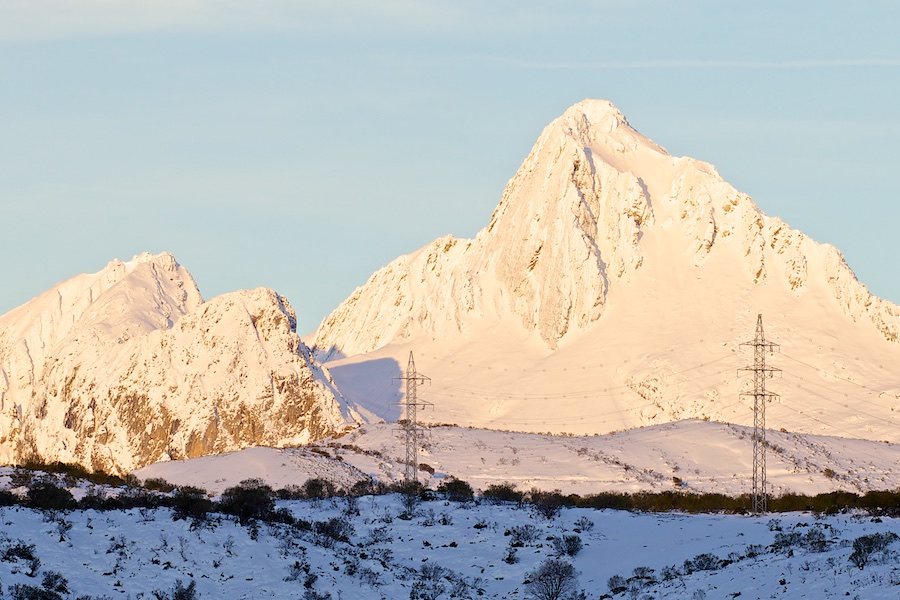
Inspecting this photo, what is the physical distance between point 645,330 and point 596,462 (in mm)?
75043

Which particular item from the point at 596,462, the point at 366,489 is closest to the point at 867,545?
the point at 366,489

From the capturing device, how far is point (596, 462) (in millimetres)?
107812

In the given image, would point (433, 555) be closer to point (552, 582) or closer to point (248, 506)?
point (248, 506)

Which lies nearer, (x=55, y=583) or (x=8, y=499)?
(x=55, y=583)

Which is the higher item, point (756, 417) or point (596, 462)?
point (756, 417)

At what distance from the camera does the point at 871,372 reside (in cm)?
16725

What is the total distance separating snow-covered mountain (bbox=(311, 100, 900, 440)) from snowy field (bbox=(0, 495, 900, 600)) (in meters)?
91.4

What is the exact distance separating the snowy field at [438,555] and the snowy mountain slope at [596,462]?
3329 cm

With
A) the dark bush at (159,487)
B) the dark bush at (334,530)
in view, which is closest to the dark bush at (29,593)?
the dark bush at (334,530)

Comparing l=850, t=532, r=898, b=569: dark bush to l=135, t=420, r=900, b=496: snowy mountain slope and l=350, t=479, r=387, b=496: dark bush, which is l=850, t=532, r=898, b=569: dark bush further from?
l=135, t=420, r=900, b=496: snowy mountain slope

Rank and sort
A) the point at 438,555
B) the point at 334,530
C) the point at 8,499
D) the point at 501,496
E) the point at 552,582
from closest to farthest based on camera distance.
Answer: the point at 552,582 < the point at 8,499 < the point at 438,555 < the point at 334,530 < the point at 501,496

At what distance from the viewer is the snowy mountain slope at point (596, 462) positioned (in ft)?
328

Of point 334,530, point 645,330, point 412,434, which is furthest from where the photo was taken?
point 645,330

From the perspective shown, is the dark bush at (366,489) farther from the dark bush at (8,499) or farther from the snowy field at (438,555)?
the dark bush at (8,499)
